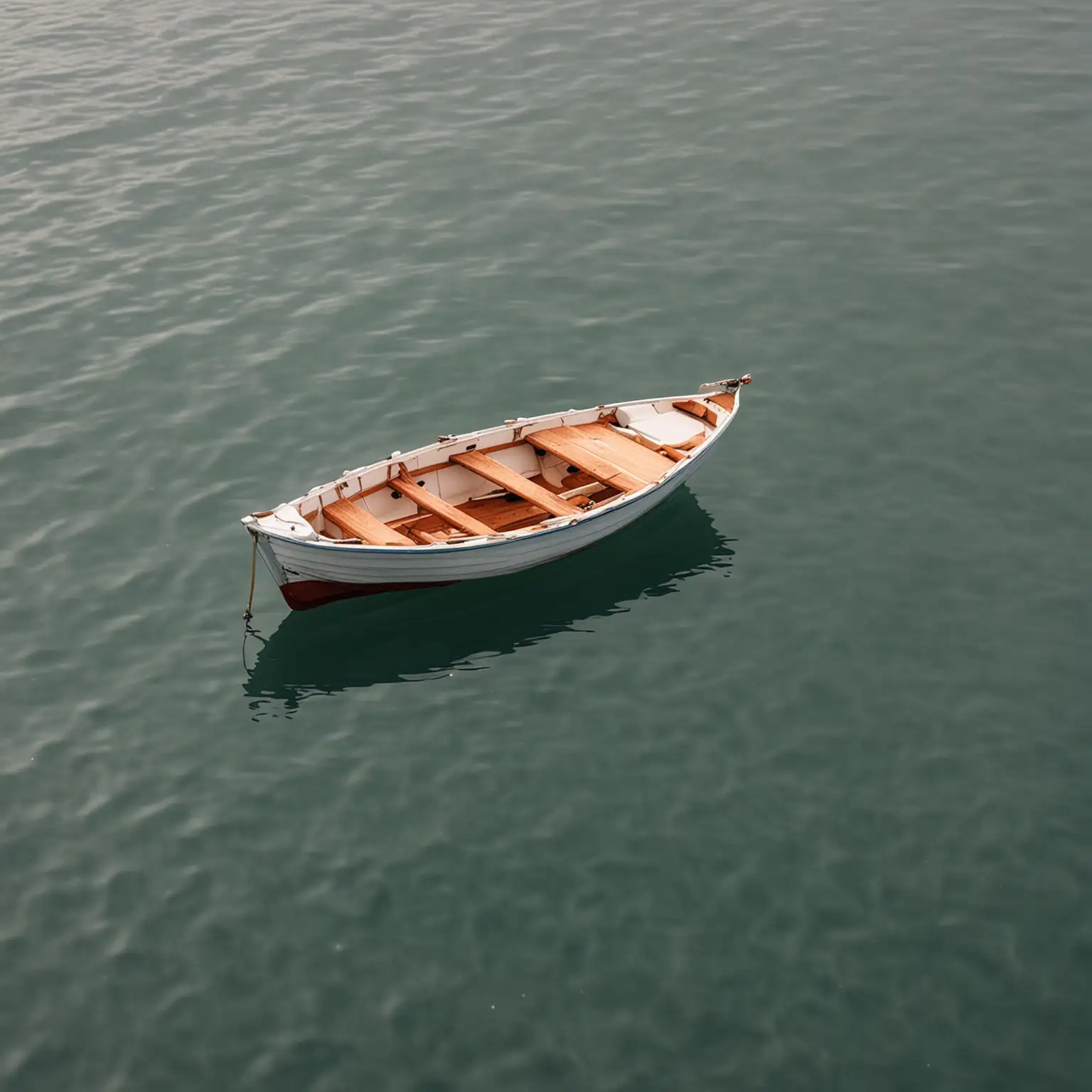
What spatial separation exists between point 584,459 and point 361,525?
5.29 meters

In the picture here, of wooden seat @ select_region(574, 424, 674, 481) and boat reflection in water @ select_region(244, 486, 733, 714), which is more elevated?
wooden seat @ select_region(574, 424, 674, 481)

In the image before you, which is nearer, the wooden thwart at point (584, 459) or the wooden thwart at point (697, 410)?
the wooden thwart at point (584, 459)

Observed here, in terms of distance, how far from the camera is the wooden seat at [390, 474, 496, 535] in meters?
30.1

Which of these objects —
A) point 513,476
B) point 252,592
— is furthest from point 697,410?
point 252,592

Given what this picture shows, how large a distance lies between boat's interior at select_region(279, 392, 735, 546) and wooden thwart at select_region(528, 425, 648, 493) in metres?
0.02

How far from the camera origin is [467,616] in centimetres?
3006

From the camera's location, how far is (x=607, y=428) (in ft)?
109

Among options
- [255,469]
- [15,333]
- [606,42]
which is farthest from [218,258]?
[606,42]

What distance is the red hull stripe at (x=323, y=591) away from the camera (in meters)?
29.5

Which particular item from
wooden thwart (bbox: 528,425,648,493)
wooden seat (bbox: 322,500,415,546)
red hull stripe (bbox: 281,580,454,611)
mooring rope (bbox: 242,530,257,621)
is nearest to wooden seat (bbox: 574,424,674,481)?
wooden thwart (bbox: 528,425,648,493)

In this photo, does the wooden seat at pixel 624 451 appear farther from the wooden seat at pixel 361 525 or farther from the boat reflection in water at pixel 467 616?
the wooden seat at pixel 361 525

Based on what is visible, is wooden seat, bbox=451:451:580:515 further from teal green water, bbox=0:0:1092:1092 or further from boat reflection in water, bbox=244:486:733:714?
teal green water, bbox=0:0:1092:1092

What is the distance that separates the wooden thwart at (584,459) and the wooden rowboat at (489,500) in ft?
0.11

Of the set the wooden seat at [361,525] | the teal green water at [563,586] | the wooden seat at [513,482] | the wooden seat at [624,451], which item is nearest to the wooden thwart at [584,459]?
the wooden seat at [624,451]
